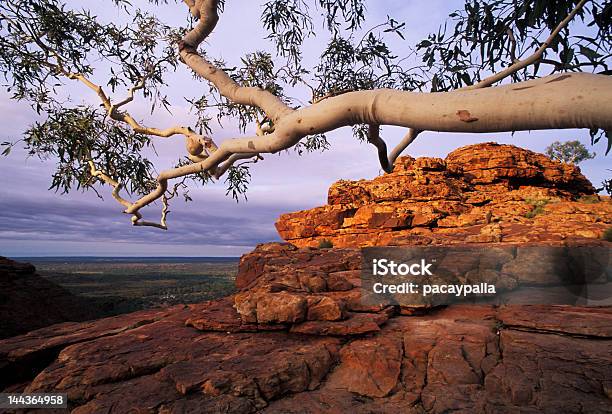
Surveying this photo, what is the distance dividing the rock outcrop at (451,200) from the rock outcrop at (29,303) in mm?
12051

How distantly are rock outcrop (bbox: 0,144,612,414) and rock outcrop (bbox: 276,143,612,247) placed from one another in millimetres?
6391

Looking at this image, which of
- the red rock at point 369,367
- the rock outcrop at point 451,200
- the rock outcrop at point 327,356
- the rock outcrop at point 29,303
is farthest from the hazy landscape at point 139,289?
the red rock at point 369,367

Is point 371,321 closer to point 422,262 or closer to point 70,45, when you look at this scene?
point 422,262

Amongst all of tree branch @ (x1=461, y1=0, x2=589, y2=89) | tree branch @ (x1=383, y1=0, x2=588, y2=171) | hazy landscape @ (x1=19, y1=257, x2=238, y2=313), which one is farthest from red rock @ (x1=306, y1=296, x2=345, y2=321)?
hazy landscape @ (x1=19, y1=257, x2=238, y2=313)

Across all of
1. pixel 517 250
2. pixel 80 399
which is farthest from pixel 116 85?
pixel 517 250

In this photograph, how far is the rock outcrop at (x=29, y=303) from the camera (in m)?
13.3

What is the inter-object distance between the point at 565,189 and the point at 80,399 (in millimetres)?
24928

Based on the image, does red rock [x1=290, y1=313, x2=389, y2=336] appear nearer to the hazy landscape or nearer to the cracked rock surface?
the cracked rock surface

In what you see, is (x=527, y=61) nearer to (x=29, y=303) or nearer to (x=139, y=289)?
(x=29, y=303)

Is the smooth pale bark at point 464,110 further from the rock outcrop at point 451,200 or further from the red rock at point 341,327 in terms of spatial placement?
the rock outcrop at point 451,200

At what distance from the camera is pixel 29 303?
1431 centimetres

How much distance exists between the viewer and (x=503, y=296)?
7.65 metres

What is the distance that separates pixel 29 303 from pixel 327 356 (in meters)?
15.4

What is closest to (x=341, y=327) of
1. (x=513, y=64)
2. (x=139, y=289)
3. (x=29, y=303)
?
(x=513, y=64)
